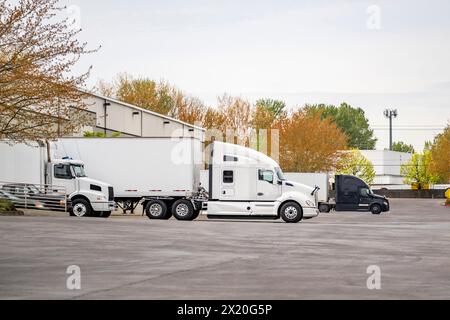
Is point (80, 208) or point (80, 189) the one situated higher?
point (80, 189)

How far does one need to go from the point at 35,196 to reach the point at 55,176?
1212mm

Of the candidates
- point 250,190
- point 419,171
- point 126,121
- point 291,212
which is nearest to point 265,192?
point 250,190

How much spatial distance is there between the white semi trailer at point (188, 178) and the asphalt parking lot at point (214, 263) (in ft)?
30.3

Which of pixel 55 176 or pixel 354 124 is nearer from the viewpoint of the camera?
pixel 55 176

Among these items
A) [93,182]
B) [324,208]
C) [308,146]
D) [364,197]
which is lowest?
[324,208]

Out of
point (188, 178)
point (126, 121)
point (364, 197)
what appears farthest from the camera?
point (126, 121)

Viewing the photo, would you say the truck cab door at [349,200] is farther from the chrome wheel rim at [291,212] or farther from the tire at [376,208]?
the chrome wheel rim at [291,212]

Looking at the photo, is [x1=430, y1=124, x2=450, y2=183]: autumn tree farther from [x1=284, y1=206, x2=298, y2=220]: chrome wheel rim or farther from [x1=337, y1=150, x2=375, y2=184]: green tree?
[x1=284, y1=206, x2=298, y2=220]: chrome wheel rim

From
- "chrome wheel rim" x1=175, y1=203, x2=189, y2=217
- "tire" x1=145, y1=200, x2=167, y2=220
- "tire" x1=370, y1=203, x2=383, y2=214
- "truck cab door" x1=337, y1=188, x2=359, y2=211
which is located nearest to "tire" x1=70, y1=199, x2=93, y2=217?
"tire" x1=145, y1=200, x2=167, y2=220

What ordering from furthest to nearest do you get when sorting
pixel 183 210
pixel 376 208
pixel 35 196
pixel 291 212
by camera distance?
pixel 376 208 → pixel 35 196 → pixel 183 210 → pixel 291 212

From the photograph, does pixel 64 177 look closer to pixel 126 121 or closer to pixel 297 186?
pixel 297 186

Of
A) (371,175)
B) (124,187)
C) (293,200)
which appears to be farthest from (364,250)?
(371,175)

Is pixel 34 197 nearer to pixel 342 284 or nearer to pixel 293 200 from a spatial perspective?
pixel 293 200

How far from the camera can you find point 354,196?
57.7 m
